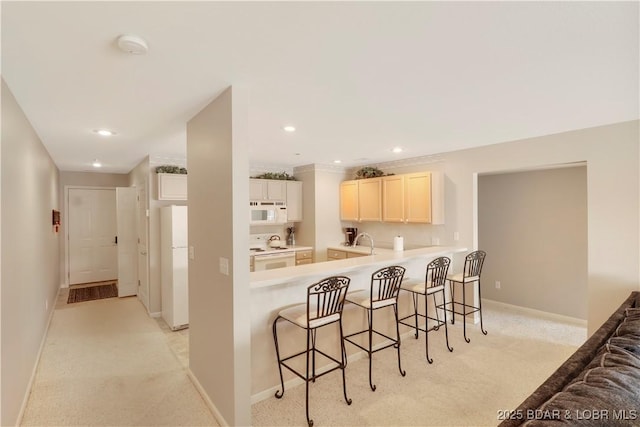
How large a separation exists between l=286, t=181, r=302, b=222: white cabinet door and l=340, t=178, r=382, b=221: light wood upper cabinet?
77 cm

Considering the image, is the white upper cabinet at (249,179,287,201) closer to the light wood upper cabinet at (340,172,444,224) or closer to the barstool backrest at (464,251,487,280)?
the light wood upper cabinet at (340,172,444,224)

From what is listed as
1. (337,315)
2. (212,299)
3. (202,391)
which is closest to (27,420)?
(202,391)

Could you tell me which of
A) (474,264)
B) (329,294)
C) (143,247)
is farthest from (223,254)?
(143,247)

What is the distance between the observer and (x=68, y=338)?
3.79 m

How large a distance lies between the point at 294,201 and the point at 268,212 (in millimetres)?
623

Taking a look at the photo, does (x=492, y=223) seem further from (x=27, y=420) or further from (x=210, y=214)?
(x=27, y=420)

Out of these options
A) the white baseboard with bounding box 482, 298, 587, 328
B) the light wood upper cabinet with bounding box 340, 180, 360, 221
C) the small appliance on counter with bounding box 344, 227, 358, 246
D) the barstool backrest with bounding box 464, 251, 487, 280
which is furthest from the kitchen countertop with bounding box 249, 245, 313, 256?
the white baseboard with bounding box 482, 298, 587, 328

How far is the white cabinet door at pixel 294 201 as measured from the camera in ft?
18.9

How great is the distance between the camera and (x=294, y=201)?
19.1 ft

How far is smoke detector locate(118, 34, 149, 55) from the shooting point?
1528 mm

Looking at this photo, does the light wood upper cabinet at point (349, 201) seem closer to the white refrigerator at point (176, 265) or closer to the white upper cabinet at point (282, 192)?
the white upper cabinet at point (282, 192)

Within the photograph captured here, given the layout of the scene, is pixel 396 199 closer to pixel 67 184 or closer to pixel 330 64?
pixel 330 64

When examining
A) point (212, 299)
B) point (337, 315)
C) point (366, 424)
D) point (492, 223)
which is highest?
point (492, 223)

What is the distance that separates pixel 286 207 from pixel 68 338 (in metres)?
3.43
